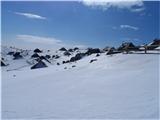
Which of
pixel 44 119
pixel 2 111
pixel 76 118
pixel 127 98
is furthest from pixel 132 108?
pixel 2 111

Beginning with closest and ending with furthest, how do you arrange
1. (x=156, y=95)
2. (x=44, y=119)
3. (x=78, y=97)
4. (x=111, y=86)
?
(x=44, y=119) → (x=156, y=95) → (x=78, y=97) → (x=111, y=86)

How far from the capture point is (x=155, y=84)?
481 inches

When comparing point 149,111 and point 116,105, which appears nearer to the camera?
point 149,111

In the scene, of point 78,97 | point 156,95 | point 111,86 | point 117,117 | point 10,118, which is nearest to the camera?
point 117,117

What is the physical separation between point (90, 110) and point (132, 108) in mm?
1731

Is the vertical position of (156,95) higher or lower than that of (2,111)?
higher

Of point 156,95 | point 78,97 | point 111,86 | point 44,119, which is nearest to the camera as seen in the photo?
point 44,119

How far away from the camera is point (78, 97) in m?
11.9

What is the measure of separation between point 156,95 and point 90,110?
10.5 ft

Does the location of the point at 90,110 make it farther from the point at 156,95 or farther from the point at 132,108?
the point at 156,95

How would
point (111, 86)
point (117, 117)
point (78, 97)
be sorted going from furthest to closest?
point (111, 86)
point (78, 97)
point (117, 117)

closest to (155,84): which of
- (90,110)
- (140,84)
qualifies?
(140,84)

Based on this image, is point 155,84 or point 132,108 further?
point 155,84

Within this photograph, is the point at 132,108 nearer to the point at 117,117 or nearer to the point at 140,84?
the point at 117,117
